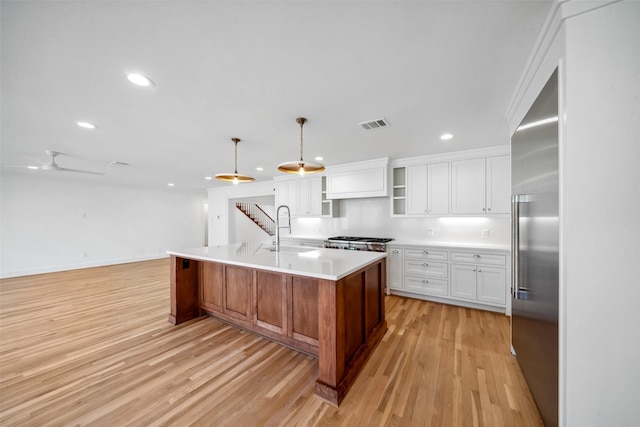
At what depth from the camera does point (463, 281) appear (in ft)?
11.6

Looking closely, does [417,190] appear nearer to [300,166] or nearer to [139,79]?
[300,166]

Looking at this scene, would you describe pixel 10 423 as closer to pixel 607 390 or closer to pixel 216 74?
pixel 216 74

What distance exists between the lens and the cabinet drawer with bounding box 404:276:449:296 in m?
3.69

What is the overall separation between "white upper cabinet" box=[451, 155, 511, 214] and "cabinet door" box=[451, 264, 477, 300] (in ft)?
3.03

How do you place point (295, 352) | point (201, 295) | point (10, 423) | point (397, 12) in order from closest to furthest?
point (397, 12) → point (10, 423) → point (295, 352) → point (201, 295)

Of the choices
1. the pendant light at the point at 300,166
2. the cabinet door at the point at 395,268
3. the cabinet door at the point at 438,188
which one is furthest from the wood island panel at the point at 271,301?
the cabinet door at the point at 438,188

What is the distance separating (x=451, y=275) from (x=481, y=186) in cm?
151

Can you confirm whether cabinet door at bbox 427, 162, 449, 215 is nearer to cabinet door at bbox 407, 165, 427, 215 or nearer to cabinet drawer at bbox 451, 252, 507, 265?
cabinet door at bbox 407, 165, 427, 215

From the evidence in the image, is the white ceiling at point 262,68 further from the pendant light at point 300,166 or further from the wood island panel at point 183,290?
the wood island panel at point 183,290

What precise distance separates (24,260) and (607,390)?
9734 mm

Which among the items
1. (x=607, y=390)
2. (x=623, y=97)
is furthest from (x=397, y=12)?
(x=607, y=390)

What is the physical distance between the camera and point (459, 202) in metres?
3.84

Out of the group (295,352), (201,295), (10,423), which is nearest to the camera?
(10,423)

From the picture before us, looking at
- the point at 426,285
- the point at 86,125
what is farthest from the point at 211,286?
the point at 426,285
